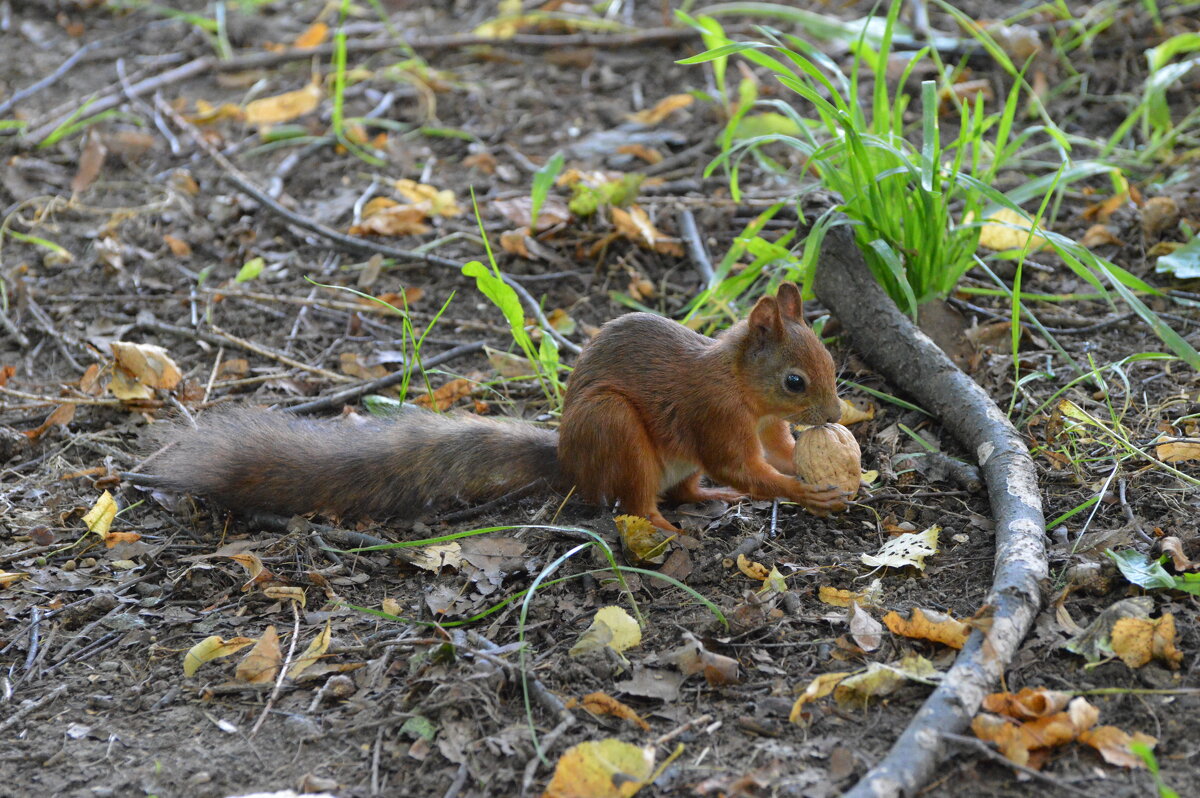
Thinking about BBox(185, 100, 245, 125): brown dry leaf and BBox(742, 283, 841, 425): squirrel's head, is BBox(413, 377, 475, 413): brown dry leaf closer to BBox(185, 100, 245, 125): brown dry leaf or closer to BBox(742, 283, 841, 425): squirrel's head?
BBox(742, 283, 841, 425): squirrel's head

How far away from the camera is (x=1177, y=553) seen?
7.35ft

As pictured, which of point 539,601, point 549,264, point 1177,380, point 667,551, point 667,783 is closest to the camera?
point 667,783

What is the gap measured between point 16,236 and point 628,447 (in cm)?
301

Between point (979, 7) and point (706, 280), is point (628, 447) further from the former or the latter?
point (979, 7)

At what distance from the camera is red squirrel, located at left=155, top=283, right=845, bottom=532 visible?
272cm

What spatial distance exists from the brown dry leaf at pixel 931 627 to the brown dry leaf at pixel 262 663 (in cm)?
127

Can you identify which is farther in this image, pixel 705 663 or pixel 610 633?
pixel 610 633

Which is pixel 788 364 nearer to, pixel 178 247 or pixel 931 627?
pixel 931 627

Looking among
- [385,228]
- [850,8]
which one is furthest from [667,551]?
[850,8]

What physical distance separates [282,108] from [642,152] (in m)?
1.91

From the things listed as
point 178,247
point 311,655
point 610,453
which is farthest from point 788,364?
point 178,247

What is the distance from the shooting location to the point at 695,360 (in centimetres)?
280

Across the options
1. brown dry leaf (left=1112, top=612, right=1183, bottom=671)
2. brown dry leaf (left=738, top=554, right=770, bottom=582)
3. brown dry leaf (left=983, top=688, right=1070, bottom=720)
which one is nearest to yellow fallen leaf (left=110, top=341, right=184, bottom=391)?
brown dry leaf (left=738, top=554, right=770, bottom=582)

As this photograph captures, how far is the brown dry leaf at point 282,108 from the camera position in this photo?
537 centimetres
